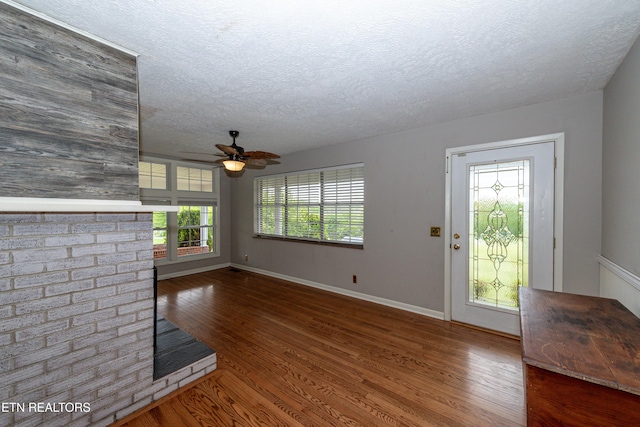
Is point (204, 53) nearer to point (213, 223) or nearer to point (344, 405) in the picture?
point (344, 405)

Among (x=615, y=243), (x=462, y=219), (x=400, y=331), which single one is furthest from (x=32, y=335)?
(x=615, y=243)

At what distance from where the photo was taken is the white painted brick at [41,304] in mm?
1386

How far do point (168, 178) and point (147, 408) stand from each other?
4.49m

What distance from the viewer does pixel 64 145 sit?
152 centimetres

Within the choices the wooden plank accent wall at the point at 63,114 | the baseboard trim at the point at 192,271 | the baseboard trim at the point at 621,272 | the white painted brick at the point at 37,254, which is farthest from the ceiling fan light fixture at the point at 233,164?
the baseboard trim at the point at 621,272

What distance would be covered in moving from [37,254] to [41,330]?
0.43m

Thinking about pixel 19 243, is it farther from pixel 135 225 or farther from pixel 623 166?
pixel 623 166

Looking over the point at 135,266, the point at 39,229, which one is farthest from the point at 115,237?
the point at 39,229

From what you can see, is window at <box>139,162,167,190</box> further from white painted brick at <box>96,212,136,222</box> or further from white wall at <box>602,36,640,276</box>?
white wall at <box>602,36,640,276</box>

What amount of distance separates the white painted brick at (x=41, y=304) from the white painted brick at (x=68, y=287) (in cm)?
3

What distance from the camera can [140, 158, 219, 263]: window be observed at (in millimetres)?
Answer: 5134

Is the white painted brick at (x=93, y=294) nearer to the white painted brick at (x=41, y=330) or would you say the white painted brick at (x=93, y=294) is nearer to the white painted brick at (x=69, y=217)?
the white painted brick at (x=41, y=330)

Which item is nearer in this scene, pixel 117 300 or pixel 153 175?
pixel 117 300

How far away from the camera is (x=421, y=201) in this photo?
11.3ft
